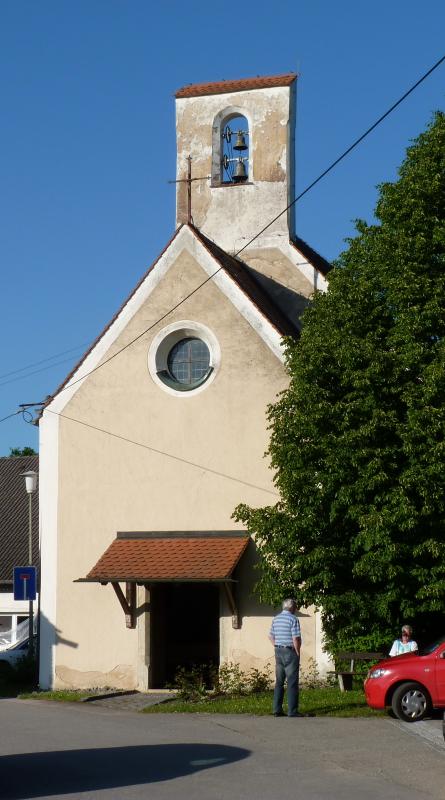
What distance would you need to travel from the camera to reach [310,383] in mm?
20609

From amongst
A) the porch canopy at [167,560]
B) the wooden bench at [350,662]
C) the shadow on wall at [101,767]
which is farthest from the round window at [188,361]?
the shadow on wall at [101,767]

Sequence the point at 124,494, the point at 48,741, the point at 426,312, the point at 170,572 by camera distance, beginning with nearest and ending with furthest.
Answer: the point at 48,741 < the point at 426,312 < the point at 170,572 < the point at 124,494

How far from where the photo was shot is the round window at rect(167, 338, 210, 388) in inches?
965

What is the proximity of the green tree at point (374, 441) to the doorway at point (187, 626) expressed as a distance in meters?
3.60

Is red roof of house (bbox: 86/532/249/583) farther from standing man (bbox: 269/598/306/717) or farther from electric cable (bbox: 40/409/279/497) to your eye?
standing man (bbox: 269/598/306/717)

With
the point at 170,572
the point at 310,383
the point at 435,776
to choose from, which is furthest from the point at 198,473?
the point at 435,776

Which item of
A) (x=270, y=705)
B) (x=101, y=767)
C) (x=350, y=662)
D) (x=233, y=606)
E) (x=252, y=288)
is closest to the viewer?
(x=101, y=767)

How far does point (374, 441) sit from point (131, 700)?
21.3 ft

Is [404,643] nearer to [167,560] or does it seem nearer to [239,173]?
[167,560]

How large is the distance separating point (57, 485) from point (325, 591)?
690cm

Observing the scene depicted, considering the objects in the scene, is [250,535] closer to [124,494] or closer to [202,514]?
[202,514]

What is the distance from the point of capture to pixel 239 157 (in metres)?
28.8

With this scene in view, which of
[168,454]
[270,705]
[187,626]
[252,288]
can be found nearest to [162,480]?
[168,454]

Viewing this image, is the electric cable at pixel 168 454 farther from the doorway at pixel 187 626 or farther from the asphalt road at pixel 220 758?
the asphalt road at pixel 220 758
